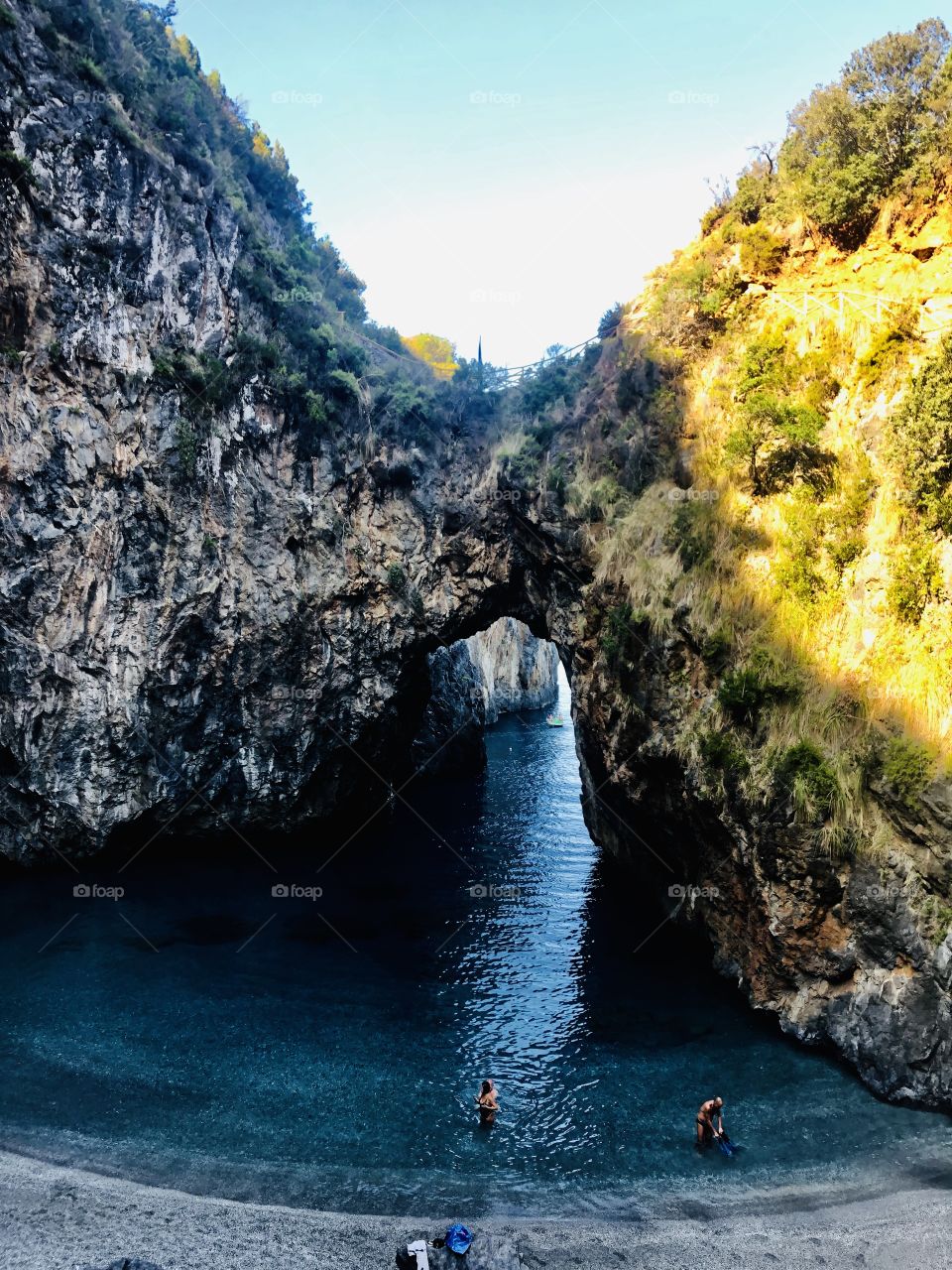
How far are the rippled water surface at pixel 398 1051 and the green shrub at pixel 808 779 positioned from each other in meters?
5.30

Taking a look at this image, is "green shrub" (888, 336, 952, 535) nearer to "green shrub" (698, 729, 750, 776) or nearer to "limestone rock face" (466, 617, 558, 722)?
"green shrub" (698, 729, 750, 776)

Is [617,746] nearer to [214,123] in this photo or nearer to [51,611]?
[51,611]

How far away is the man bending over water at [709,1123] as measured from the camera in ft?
47.8

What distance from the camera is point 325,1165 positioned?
46.6ft

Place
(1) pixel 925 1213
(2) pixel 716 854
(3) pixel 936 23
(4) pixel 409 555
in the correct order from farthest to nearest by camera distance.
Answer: (4) pixel 409 555, (3) pixel 936 23, (2) pixel 716 854, (1) pixel 925 1213

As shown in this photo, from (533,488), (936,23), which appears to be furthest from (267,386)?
(936,23)

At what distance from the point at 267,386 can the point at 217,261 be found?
4623mm

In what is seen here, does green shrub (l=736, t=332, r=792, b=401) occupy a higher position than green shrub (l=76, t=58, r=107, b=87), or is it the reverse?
green shrub (l=76, t=58, r=107, b=87)

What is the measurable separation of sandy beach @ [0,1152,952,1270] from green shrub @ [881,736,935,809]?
21.8 ft

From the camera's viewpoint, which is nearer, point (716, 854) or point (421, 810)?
point (716, 854)

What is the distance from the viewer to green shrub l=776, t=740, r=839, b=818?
1702cm

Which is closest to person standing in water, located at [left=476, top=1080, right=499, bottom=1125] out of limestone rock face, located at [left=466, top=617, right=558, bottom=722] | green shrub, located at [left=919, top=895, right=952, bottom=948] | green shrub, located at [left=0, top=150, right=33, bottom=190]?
green shrub, located at [left=919, top=895, right=952, bottom=948]

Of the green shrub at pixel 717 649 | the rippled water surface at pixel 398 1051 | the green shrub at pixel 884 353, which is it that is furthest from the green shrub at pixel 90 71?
the green shrub at pixel 717 649

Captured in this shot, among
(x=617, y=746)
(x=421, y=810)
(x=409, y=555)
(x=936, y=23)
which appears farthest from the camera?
(x=421, y=810)
